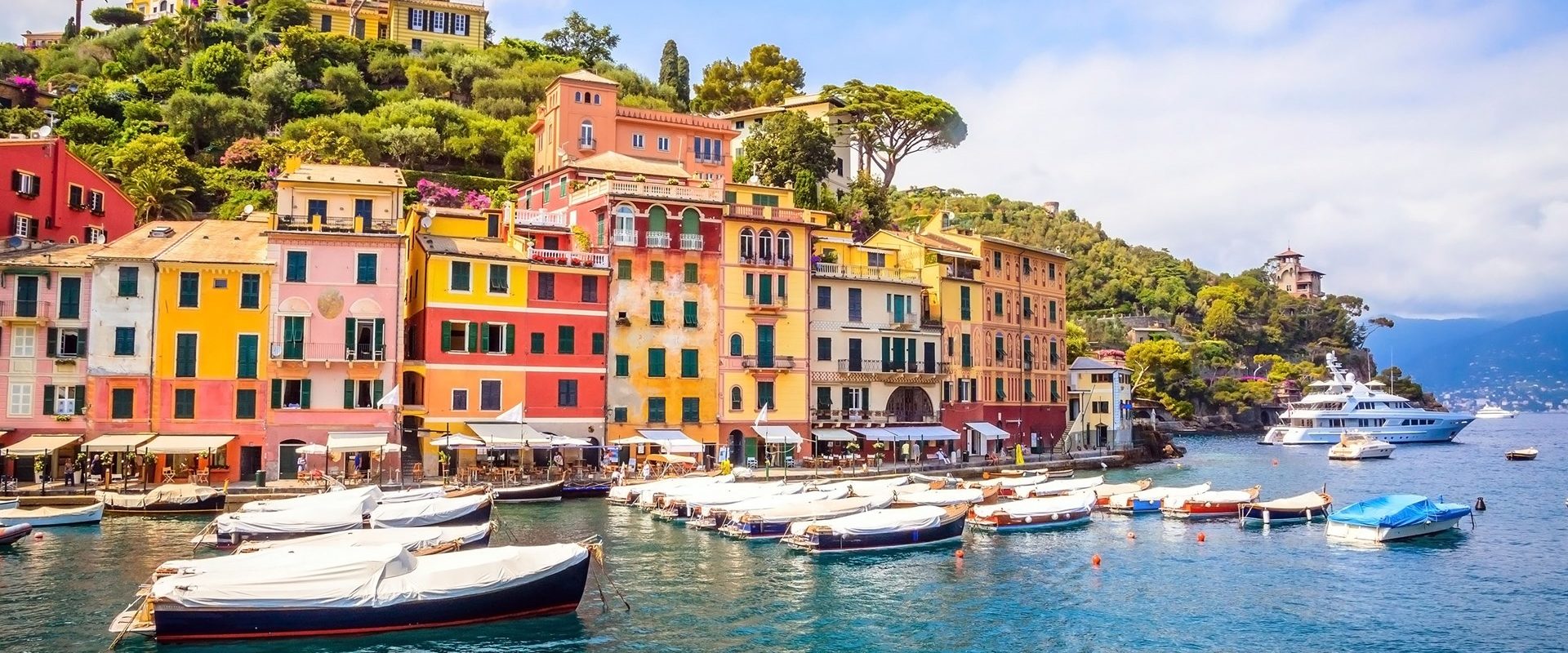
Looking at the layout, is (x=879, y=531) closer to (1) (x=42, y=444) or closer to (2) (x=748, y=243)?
(2) (x=748, y=243)

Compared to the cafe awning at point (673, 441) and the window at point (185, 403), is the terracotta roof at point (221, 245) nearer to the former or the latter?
the window at point (185, 403)

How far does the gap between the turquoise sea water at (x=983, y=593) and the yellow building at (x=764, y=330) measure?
13382mm

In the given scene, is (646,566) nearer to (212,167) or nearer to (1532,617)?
(1532,617)

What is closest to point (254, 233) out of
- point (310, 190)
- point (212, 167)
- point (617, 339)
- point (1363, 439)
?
point (310, 190)

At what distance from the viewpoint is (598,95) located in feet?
260

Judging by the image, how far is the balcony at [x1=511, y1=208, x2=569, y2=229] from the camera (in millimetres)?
59312

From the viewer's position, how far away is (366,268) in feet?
166

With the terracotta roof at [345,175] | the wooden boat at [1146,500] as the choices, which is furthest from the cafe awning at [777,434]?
the terracotta roof at [345,175]

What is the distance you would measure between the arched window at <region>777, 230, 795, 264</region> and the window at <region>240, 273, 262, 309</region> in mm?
24127

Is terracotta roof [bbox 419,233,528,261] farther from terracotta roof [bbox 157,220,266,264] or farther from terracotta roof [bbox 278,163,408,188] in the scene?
terracotta roof [bbox 157,220,266,264]

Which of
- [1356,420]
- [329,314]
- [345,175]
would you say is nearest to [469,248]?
[345,175]

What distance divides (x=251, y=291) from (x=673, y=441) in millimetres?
18614

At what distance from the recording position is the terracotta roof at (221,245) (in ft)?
162

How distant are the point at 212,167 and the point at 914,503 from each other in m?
54.3
